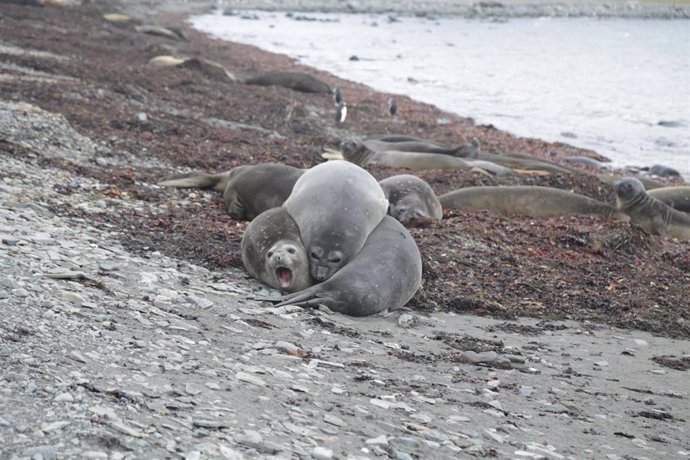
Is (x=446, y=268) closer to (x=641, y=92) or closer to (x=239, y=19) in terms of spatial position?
(x=641, y=92)

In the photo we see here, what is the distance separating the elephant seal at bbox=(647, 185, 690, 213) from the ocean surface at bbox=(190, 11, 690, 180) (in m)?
5.28

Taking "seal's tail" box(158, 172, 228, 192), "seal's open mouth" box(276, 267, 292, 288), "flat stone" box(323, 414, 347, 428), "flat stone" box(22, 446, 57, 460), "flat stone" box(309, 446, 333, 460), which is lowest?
"seal's tail" box(158, 172, 228, 192)

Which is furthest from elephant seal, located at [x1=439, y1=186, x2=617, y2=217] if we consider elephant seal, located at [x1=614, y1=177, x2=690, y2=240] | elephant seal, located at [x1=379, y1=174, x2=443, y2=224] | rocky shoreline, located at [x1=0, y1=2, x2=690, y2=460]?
elephant seal, located at [x1=379, y1=174, x2=443, y2=224]

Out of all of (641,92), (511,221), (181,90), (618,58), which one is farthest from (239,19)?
(511,221)

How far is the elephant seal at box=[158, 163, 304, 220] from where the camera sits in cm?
862

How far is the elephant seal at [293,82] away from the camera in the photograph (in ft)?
68.0

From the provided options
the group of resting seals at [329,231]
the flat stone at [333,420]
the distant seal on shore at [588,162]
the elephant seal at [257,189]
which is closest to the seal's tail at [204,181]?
the group of resting seals at [329,231]

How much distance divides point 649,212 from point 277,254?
19.7 ft

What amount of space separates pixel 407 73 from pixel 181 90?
17001 millimetres

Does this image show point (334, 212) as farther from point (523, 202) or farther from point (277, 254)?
point (523, 202)

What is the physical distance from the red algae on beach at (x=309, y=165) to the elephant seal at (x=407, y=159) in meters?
0.44

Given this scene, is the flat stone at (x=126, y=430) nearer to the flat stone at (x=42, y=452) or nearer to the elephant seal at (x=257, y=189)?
the flat stone at (x=42, y=452)

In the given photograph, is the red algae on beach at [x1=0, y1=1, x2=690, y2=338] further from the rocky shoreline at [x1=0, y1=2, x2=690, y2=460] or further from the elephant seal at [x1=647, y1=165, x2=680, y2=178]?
the elephant seal at [x1=647, y1=165, x2=680, y2=178]

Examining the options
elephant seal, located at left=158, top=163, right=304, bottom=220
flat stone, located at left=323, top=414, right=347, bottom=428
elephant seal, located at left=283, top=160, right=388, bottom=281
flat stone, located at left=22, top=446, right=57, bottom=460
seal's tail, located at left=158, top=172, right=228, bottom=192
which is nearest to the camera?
flat stone, located at left=22, top=446, right=57, bottom=460
